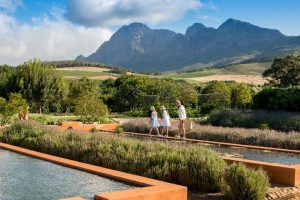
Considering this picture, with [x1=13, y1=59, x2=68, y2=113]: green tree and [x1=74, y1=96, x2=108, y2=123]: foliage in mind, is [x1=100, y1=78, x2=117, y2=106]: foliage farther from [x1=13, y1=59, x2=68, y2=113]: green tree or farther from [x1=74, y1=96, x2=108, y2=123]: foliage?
[x1=74, y1=96, x2=108, y2=123]: foliage

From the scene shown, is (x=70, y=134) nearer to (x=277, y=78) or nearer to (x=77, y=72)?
(x=277, y=78)

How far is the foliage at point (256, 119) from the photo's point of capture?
18.1 m

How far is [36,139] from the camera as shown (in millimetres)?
12203

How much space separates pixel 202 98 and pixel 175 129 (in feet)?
95.8

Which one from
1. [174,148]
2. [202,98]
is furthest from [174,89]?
[174,148]

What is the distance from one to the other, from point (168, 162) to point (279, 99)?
16584 mm

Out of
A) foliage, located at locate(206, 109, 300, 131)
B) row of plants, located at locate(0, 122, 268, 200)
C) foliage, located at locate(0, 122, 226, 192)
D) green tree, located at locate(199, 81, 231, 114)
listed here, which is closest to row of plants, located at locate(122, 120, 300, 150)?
foliage, located at locate(206, 109, 300, 131)

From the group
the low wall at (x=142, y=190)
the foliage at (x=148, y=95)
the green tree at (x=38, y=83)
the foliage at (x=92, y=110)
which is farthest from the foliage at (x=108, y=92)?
the low wall at (x=142, y=190)

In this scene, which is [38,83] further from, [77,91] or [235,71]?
[235,71]

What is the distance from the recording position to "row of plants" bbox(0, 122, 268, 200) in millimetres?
6852

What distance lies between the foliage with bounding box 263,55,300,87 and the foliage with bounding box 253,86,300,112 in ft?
116

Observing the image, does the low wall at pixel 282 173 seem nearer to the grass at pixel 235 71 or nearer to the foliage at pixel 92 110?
the foliage at pixel 92 110

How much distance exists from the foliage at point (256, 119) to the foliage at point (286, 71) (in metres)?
40.3

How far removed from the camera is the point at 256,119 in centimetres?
1961
